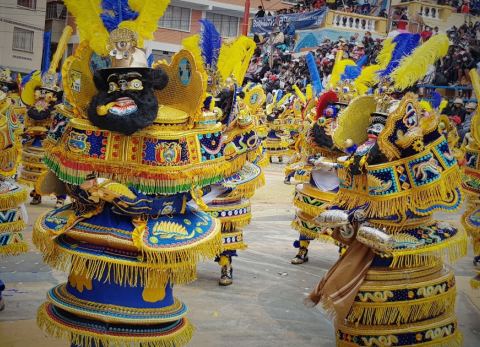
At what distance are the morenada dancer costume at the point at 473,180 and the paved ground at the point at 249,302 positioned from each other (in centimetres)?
88

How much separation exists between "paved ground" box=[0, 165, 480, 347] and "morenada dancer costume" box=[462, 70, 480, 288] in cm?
88

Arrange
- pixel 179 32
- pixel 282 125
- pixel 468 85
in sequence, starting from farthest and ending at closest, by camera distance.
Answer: pixel 179 32 < pixel 282 125 < pixel 468 85

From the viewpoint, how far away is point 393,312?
14.3 ft

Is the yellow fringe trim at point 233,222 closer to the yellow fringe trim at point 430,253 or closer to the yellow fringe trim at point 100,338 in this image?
the yellow fringe trim at point 430,253

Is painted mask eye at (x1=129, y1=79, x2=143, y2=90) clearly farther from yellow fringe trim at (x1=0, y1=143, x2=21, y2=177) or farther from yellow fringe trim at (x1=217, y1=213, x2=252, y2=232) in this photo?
yellow fringe trim at (x1=217, y1=213, x2=252, y2=232)

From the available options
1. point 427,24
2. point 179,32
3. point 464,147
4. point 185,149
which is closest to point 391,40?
point 464,147

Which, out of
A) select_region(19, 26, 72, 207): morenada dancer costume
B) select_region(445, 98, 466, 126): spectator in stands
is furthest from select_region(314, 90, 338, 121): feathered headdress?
select_region(445, 98, 466, 126): spectator in stands

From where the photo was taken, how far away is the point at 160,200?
380 cm

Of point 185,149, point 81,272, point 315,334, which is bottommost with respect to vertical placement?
point 315,334

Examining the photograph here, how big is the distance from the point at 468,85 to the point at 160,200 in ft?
51.4

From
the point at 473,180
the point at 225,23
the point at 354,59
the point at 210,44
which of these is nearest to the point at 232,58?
the point at 210,44

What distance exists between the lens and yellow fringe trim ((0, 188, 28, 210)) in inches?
208

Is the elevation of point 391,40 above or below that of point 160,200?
above

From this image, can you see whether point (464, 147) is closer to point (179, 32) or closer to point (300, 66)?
point (300, 66)
